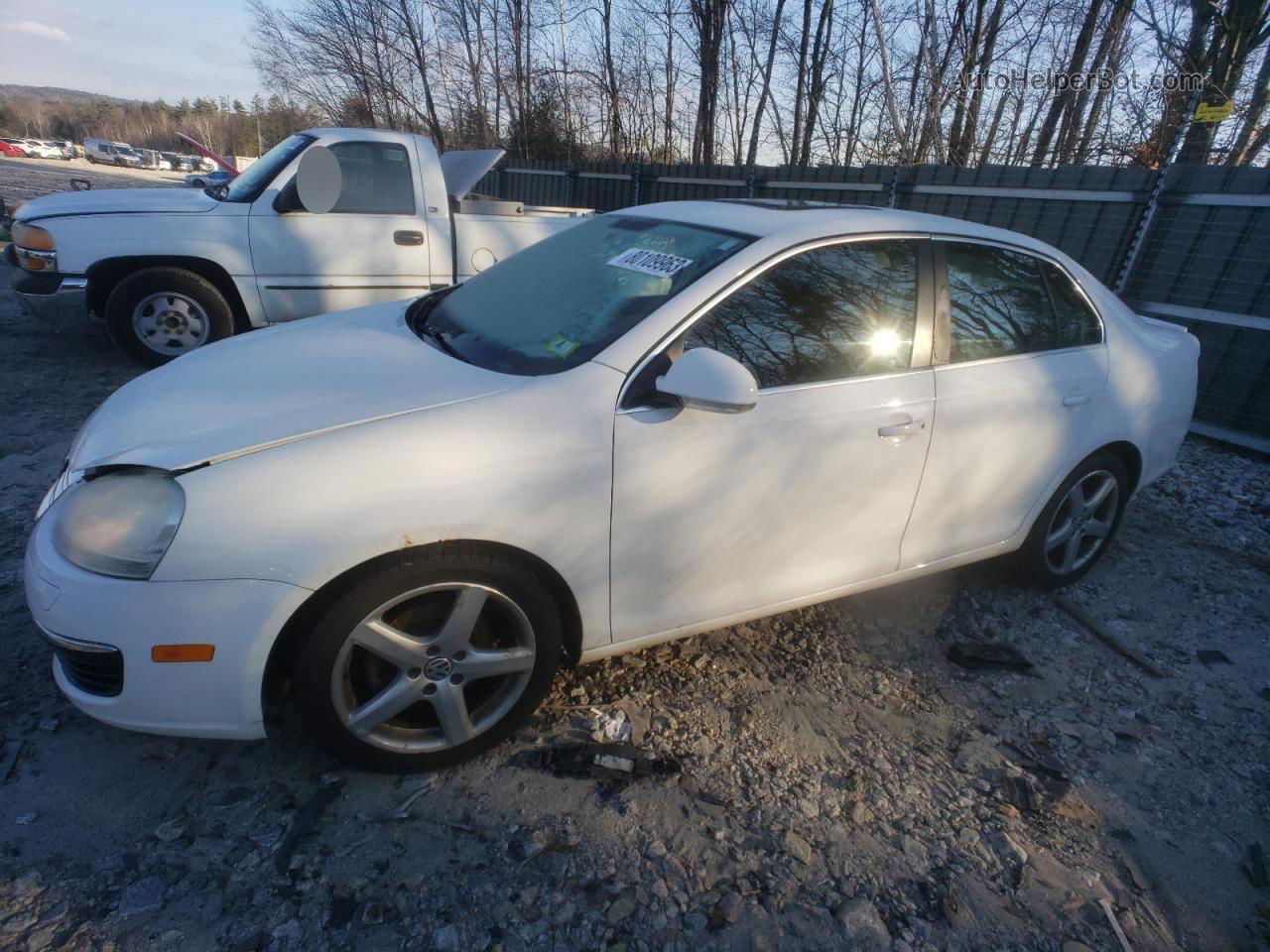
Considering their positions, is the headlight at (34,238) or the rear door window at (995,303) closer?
the rear door window at (995,303)

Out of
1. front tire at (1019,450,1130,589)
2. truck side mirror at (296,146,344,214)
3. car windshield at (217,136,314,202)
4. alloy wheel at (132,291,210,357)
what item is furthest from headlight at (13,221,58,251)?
front tire at (1019,450,1130,589)

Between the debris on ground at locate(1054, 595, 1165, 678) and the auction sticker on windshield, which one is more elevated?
the auction sticker on windshield

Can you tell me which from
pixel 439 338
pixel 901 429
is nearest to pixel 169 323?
pixel 439 338

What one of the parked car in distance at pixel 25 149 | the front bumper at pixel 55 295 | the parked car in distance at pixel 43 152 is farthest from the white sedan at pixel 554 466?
the parked car in distance at pixel 43 152

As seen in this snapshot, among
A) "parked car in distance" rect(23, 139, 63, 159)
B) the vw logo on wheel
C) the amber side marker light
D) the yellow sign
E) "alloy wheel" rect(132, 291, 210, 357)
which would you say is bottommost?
"parked car in distance" rect(23, 139, 63, 159)

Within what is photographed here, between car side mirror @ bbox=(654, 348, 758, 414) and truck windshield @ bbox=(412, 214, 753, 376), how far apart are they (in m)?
0.26

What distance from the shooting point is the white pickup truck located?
4.98 meters

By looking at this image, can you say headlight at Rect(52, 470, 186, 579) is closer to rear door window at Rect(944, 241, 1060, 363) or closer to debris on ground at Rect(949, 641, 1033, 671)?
rear door window at Rect(944, 241, 1060, 363)

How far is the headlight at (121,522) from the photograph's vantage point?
166cm

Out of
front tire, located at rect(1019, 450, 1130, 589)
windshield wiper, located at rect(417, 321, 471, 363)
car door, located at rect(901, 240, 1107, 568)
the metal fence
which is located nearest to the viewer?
windshield wiper, located at rect(417, 321, 471, 363)

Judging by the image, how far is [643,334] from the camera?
2064mm

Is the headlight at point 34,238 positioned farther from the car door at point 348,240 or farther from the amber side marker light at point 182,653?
the amber side marker light at point 182,653

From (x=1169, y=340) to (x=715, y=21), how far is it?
535 inches

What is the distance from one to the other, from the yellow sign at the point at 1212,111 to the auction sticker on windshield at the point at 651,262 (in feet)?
19.1
